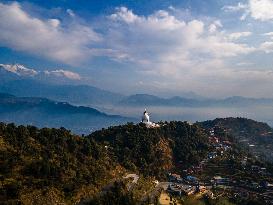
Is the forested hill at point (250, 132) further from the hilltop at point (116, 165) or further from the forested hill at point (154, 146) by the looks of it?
the forested hill at point (154, 146)

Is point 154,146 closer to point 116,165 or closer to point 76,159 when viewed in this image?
point 116,165

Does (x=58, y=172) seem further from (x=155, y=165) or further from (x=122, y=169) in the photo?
(x=155, y=165)

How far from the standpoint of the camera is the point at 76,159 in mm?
61719

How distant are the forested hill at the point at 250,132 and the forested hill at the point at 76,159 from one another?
69382 mm

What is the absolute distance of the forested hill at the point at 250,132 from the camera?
15925cm

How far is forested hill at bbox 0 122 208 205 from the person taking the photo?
49656mm

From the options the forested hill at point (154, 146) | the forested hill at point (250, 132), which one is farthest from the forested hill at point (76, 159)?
the forested hill at point (250, 132)

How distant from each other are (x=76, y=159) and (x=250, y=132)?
4979 inches

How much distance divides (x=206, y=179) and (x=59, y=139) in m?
31.9

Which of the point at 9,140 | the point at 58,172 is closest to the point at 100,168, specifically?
the point at 58,172

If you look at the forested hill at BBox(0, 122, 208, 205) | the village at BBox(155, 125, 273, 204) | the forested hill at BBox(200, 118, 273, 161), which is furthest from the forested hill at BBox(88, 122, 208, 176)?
the forested hill at BBox(200, 118, 273, 161)

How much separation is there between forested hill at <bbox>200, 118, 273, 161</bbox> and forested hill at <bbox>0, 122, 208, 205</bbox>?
2732 inches

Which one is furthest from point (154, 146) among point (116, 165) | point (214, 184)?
point (116, 165)

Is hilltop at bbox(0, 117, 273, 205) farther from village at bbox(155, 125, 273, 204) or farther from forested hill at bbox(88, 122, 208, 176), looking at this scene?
village at bbox(155, 125, 273, 204)
